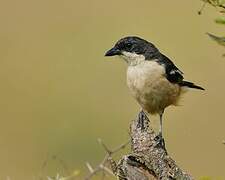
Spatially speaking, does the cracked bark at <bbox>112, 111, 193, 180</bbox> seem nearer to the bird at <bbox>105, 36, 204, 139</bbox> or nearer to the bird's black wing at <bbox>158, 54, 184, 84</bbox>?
the bird at <bbox>105, 36, 204, 139</bbox>

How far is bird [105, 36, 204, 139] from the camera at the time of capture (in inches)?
317

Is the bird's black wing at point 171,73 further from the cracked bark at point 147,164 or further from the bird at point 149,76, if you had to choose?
the cracked bark at point 147,164

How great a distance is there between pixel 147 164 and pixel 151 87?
2.74 m

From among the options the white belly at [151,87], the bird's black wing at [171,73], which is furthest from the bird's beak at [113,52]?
the bird's black wing at [171,73]

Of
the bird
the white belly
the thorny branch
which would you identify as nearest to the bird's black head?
the bird

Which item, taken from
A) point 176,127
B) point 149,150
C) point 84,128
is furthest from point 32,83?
point 149,150

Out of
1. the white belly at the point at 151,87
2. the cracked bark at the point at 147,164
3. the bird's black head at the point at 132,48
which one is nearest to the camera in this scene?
the cracked bark at the point at 147,164

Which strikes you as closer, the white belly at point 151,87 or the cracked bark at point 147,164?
the cracked bark at point 147,164

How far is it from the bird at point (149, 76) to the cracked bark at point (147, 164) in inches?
87.2

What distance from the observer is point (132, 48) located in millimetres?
8297

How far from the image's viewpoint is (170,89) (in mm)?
8273

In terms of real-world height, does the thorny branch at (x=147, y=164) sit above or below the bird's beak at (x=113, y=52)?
below

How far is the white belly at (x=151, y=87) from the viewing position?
316 inches

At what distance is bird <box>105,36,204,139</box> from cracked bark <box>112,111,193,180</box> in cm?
221
